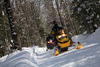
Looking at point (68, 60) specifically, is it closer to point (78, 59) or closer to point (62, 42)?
point (78, 59)

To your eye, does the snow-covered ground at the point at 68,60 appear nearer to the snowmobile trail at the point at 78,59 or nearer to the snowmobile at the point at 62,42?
the snowmobile trail at the point at 78,59

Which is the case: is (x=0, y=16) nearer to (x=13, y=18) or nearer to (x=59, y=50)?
(x=13, y=18)

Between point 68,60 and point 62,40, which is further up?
point 62,40

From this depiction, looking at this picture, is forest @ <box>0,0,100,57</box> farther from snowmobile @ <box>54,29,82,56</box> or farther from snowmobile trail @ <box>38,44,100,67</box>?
snowmobile trail @ <box>38,44,100,67</box>

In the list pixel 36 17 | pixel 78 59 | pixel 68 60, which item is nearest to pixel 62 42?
pixel 68 60

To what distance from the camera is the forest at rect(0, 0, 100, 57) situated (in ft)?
40.3

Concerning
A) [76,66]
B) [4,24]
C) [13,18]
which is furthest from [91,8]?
[4,24]

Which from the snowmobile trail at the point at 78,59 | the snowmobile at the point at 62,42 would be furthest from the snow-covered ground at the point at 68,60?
the snowmobile at the point at 62,42

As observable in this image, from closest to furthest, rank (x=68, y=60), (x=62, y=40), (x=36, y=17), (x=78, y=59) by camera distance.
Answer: (x=78, y=59)
(x=68, y=60)
(x=62, y=40)
(x=36, y=17)

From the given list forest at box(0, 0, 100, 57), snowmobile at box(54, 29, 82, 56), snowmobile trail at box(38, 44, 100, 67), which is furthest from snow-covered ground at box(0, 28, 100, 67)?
forest at box(0, 0, 100, 57)

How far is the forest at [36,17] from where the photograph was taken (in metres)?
12.3

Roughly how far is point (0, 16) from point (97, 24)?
19973 millimetres

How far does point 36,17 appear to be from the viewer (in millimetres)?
36750

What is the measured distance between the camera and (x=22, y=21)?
36312 mm
